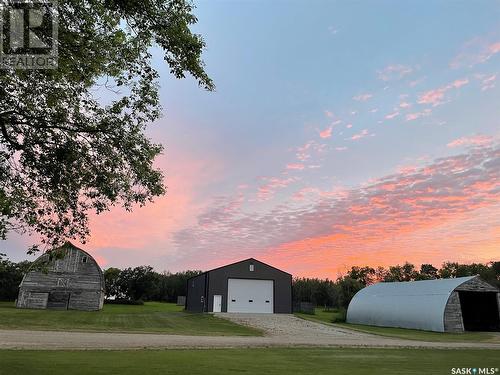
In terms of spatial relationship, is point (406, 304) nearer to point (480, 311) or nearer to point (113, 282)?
point (480, 311)

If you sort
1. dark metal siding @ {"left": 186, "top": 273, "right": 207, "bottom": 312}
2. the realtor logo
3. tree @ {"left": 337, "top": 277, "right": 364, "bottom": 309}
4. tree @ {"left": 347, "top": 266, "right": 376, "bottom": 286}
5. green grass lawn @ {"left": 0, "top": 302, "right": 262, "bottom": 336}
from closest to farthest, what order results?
the realtor logo
green grass lawn @ {"left": 0, "top": 302, "right": 262, "bottom": 336}
dark metal siding @ {"left": 186, "top": 273, "right": 207, "bottom": 312}
tree @ {"left": 337, "top": 277, "right": 364, "bottom": 309}
tree @ {"left": 347, "top": 266, "right": 376, "bottom": 286}

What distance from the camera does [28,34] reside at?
799 cm

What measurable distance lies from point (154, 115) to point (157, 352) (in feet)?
27.2

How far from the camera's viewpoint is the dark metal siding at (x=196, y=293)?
45884mm

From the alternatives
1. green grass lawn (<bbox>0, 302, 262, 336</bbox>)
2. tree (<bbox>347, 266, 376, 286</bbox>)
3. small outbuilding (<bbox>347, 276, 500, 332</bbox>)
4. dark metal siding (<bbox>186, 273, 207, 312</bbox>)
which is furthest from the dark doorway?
tree (<bbox>347, 266, 376, 286</bbox>)

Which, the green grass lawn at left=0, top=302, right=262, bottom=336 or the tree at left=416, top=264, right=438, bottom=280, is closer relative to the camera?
the green grass lawn at left=0, top=302, right=262, bottom=336

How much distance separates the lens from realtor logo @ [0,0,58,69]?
7.65m

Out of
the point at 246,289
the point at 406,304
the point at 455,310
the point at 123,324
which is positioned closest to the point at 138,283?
the point at 246,289

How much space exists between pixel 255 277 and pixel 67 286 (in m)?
21.7

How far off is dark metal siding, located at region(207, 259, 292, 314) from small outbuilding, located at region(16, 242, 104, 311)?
579 inches

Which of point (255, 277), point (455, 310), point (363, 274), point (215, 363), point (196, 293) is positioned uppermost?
point (363, 274)

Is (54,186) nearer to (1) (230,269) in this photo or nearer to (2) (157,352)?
(2) (157,352)

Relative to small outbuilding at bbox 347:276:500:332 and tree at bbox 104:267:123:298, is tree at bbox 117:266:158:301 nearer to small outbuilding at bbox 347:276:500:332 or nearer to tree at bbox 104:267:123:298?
tree at bbox 104:267:123:298

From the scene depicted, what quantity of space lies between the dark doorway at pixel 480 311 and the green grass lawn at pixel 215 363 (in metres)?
23.9
